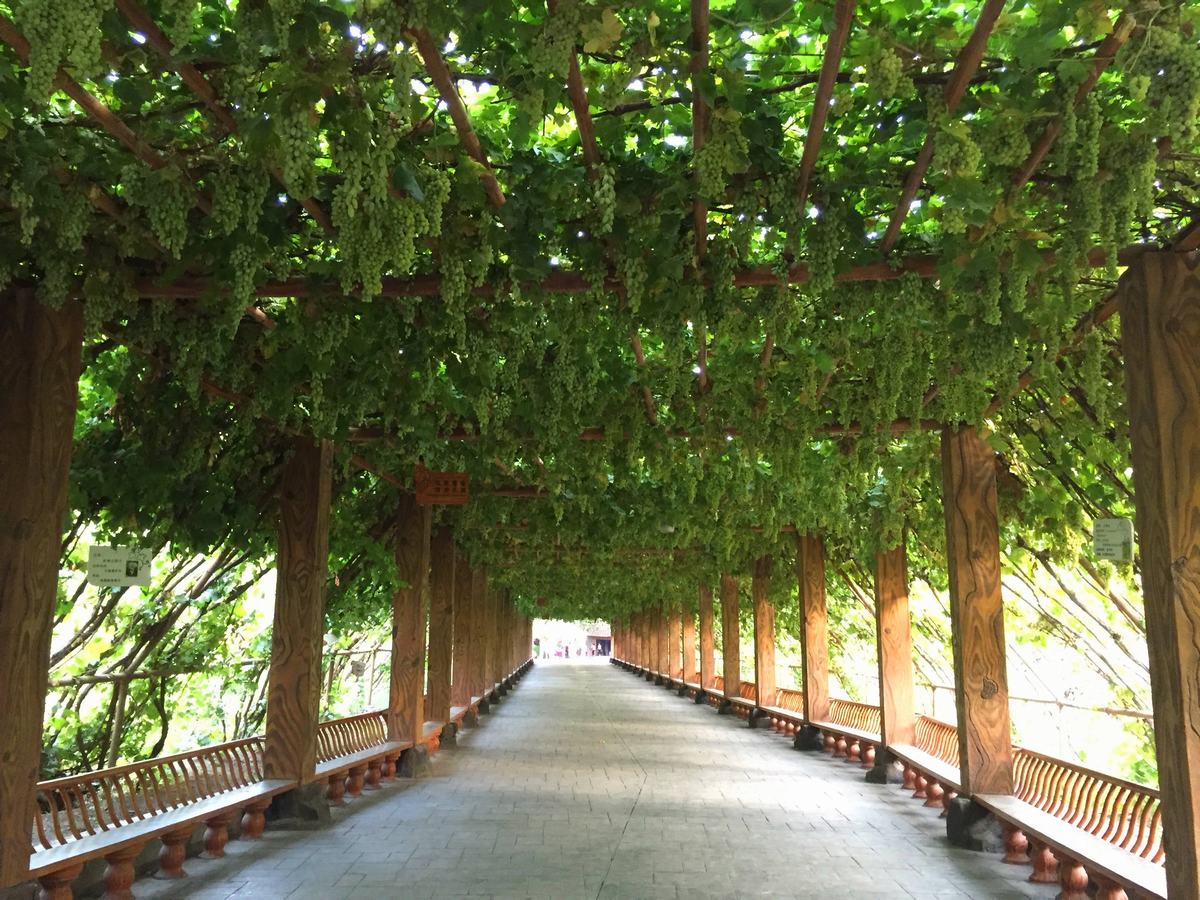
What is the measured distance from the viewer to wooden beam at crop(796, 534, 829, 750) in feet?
40.2

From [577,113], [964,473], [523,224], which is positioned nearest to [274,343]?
[523,224]

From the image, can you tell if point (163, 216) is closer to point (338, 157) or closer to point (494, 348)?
point (338, 157)

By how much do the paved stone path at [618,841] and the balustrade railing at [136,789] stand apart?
40 cm

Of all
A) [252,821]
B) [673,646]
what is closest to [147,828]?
[252,821]

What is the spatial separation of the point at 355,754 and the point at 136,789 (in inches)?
130

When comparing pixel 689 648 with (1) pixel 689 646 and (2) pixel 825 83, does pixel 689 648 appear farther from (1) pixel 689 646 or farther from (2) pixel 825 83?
(2) pixel 825 83

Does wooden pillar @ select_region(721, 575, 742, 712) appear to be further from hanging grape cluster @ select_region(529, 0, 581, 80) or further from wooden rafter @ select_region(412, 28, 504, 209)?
hanging grape cluster @ select_region(529, 0, 581, 80)

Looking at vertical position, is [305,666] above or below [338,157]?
below

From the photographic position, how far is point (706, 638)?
21109 mm

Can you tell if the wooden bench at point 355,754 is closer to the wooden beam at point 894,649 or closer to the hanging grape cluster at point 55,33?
the wooden beam at point 894,649

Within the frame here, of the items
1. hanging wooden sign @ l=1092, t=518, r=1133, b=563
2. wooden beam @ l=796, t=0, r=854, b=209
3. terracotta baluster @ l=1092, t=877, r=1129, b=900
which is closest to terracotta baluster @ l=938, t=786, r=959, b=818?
terracotta baluster @ l=1092, t=877, r=1129, b=900

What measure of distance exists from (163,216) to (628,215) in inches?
67.9

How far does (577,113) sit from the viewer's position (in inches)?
119

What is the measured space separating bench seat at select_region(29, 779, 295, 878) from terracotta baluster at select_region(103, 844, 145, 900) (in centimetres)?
7
